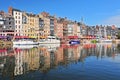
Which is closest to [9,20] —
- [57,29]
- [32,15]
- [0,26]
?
[0,26]

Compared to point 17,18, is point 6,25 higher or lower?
lower

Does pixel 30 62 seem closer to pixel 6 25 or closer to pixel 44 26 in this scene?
pixel 6 25

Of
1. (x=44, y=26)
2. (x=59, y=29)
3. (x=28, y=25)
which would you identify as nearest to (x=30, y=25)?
(x=28, y=25)

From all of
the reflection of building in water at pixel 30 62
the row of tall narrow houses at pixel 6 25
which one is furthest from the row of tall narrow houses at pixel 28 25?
the reflection of building in water at pixel 30 62

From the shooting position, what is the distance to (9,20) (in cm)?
14000

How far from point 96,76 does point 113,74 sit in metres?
3.03

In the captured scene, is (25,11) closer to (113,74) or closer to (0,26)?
(0,26)

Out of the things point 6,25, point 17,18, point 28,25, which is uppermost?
point 17,18

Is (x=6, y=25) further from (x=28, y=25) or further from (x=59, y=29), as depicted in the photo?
(x=59, y=29)

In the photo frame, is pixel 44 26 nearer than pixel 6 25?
No

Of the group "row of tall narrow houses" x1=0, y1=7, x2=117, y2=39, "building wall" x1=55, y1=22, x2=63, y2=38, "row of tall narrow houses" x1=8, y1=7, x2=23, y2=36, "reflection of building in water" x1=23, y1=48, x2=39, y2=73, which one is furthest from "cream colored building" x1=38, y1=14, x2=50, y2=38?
"reflection of building in water" x1=23, y1=48, x2=39, y2=73

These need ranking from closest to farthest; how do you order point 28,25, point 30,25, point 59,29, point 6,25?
point 6,25 < point 28,25 < point 30,25 < point 59,29

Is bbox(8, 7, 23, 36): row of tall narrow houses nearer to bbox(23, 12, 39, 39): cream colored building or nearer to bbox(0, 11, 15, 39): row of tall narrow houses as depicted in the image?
bbox(0, 11, 15, 39): row of tall narrow houses

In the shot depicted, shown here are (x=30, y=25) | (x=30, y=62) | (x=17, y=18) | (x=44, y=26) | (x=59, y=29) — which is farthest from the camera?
(x=59, y=29)
